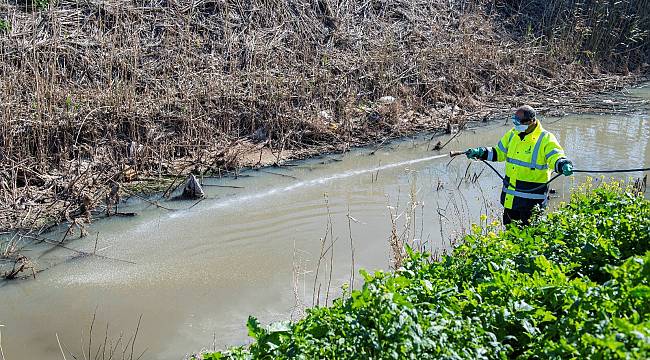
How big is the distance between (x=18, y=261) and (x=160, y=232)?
196 cm

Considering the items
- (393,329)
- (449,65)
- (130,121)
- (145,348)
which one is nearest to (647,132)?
(449,65)

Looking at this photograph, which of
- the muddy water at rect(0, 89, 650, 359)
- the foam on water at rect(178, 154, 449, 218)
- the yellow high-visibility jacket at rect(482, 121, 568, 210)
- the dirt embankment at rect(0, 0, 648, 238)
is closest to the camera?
the muddy water at rect(0, 89, 650, 359)

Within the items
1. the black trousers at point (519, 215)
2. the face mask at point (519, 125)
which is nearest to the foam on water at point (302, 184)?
the black trousers at point (519, 215)

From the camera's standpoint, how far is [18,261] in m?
8.92

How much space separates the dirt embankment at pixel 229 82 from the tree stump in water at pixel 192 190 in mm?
656

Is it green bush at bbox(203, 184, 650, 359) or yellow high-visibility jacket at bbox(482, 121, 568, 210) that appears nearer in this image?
green bush at bbox(203, 184, 650, 359)

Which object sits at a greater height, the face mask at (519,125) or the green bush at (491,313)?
the face mask at (519,125)

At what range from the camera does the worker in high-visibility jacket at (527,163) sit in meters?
8.02

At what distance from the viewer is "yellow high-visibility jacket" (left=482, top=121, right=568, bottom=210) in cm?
801

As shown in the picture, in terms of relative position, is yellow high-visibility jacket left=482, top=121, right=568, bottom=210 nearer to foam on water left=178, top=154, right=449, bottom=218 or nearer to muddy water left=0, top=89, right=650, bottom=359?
muddy water left=0, top=89, right=650, bottom=359

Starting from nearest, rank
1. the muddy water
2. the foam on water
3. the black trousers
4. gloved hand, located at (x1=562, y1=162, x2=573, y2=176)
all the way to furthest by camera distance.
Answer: gloved hand, located at (x1=562, y1=162, x2=573, y2=176) → the muddy water → the black trousers → the foam on water

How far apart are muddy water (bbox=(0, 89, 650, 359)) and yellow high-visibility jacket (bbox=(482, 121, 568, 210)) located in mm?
1013

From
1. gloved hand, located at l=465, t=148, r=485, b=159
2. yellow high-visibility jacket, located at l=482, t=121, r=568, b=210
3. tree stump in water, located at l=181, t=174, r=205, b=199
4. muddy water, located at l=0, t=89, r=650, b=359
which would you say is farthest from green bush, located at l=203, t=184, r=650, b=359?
tree stump in water, located at l=181, t=174, r=205, b=199

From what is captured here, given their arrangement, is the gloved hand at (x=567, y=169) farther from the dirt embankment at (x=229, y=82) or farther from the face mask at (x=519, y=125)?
the dirt embankment at (x=229, y=82)
